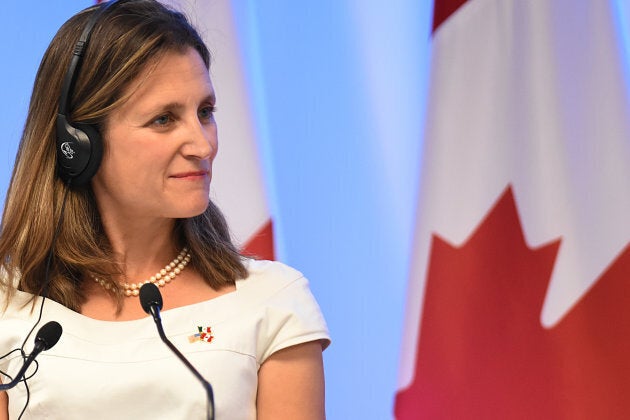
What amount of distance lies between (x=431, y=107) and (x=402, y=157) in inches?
5.6

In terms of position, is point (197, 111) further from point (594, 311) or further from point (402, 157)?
point (594, 311)

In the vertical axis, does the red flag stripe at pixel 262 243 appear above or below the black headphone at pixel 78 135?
below

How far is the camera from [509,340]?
2125 mm

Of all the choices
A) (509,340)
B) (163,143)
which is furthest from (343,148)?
(163,143)

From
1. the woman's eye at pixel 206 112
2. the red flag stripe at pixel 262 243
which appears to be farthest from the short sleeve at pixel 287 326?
the red flag stripe at pixel 262 243

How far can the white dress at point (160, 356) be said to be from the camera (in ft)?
4.63

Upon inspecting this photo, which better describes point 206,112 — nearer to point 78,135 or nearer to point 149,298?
point 78,135

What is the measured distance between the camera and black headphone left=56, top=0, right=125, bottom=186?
1.43m

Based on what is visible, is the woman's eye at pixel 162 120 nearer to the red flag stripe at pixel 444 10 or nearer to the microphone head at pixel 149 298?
the microphone head at pixel 149 298

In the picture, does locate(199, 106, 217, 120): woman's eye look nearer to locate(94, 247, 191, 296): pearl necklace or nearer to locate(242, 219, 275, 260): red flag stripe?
locate(94, 247, 191, 296): pearl necklace

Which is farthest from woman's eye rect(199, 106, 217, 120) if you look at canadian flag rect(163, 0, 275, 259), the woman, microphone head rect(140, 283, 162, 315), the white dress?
canadian flag rect(163, 0, 275, 259)

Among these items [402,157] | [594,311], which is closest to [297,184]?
[402,157]

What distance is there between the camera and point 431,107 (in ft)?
7.09

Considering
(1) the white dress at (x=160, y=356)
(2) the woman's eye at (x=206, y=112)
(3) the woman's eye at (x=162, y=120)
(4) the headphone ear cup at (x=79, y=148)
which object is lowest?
(1) the white dress at (x=160, y=356)
